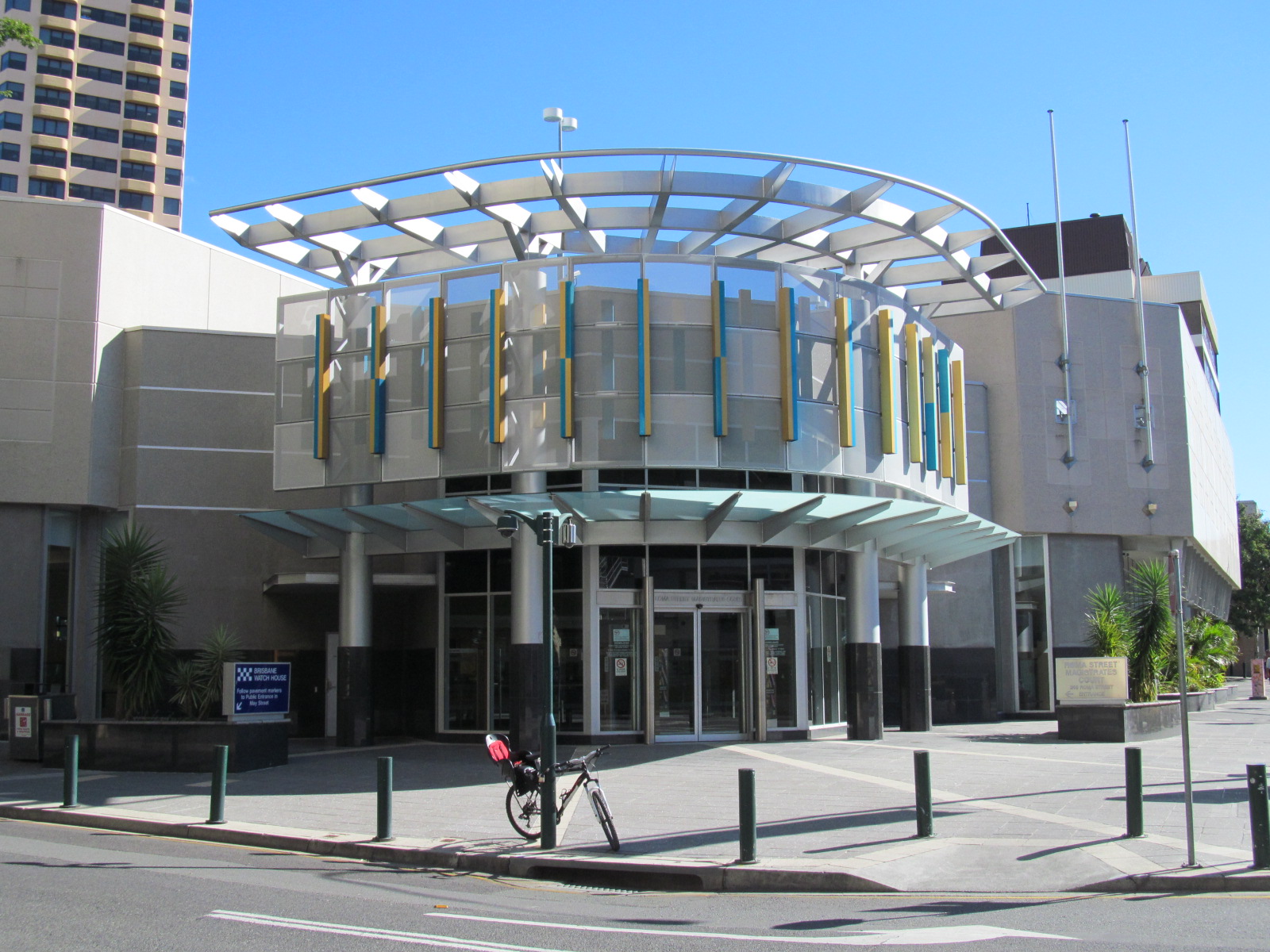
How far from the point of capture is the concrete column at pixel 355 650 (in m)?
24.0

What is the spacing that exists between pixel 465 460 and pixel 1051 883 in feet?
45.3

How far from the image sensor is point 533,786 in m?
13.0

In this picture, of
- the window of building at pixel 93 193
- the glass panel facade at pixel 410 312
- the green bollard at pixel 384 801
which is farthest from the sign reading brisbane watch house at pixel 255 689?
the window of building at pixel 93 193

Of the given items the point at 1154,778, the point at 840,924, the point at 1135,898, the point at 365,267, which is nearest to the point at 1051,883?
the point at 1135,898

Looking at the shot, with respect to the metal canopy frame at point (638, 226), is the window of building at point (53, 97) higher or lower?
higher

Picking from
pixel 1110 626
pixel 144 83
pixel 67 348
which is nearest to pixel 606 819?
pixel 1110 626

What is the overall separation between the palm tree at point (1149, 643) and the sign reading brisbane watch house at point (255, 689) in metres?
18.5

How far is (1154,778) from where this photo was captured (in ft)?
57.7

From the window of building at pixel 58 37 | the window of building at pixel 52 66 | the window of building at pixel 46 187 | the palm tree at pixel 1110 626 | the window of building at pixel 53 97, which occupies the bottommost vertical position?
the palm tree at pixel 1110 626

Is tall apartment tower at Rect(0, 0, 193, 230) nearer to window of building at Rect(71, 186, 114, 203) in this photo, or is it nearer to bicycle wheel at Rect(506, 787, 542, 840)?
window of building at Rect(71, 186, 114, 203)

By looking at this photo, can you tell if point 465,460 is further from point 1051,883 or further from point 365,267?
point 1051,883

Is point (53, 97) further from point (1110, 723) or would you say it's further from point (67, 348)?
point (1110, 723)

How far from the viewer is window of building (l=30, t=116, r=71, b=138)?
76812 millimetres

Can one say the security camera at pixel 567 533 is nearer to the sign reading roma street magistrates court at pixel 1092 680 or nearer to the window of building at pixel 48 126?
the sign reading roma street magistrates court at pixel 1092 680
